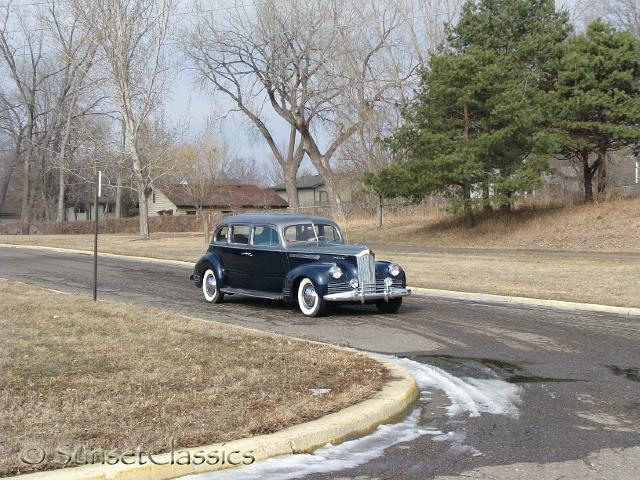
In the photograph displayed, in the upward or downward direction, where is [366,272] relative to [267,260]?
downward

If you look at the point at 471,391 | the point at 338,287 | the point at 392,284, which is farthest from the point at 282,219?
the point at 471,391

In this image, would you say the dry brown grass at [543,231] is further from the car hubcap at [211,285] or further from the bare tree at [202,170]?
the bare tree at [202,170]

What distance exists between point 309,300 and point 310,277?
0.45 meters

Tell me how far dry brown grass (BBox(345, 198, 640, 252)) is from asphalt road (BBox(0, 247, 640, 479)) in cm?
1444

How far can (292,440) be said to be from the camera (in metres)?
5.51

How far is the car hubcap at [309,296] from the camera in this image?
13048 millimetres

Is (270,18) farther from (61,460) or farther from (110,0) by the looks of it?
(61,460)

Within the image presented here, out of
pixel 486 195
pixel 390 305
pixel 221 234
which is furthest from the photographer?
pixel 486 195

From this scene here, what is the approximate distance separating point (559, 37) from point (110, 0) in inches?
852

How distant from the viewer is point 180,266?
26047mm

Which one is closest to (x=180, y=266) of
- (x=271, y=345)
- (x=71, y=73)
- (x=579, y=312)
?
(x=579, y=312)

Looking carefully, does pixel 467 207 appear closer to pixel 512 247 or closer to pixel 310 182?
pixel 512 247
